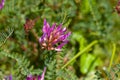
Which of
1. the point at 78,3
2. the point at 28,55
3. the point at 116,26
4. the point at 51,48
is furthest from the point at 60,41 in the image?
the point at 116,26

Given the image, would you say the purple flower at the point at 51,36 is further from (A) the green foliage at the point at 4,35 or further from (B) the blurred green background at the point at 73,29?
(B) the blurred green background at the point at 73,29

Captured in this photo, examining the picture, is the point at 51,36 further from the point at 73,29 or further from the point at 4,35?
the point at 73,29

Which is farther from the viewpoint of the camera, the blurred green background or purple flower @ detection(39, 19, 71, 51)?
the blurred green background

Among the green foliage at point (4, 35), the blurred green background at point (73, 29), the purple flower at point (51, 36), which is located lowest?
the blurred green background at point (73, 29)

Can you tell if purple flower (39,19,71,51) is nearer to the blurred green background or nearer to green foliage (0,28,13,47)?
green foliage (0,28,13,47)

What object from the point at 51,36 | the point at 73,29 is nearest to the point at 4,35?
the point at 51,36

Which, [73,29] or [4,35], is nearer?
[4,35]

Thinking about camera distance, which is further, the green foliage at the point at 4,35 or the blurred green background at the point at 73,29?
the blurred green background at the point at 73,29

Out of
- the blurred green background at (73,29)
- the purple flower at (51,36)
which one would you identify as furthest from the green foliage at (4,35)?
the blurred green background at (73,29)

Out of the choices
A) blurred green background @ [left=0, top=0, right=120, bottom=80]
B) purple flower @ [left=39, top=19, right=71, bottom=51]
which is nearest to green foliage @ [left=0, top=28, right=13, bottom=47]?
purple flower @ [left=39, top=19, right=71, bottom=51]

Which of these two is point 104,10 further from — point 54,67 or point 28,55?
point 54,67

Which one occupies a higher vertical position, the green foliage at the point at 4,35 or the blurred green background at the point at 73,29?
the green foliage at the point at 4,35
